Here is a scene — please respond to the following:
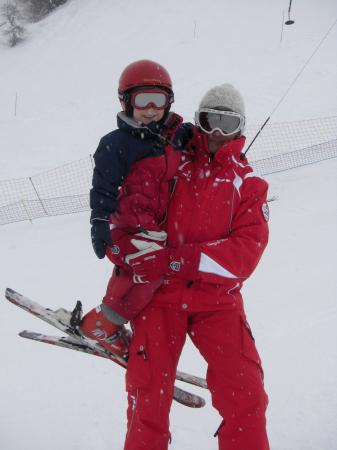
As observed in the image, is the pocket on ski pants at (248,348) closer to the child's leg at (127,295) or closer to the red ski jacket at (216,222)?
the red ski jacket at (216,222)

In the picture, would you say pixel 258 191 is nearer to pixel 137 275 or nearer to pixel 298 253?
pixel 137 275

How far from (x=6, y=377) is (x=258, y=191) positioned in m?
3.14

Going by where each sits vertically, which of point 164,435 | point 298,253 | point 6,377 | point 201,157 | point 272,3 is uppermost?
point 272,3

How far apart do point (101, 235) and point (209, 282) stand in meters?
0.71

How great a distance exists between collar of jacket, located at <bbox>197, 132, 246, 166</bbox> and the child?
17cm

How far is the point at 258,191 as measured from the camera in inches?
96.1

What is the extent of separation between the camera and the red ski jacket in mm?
2369

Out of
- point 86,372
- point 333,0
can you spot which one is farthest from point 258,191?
point 333,0

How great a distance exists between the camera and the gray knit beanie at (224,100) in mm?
2500

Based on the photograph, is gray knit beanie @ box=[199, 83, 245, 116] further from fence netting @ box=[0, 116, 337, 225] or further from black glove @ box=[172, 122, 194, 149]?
fence netting @ box=[0, 116, 337, 225]

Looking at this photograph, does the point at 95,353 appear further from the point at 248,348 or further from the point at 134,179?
the point at 134,179

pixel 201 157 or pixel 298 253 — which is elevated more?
pixel 201 157

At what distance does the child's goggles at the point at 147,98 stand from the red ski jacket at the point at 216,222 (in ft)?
1.06

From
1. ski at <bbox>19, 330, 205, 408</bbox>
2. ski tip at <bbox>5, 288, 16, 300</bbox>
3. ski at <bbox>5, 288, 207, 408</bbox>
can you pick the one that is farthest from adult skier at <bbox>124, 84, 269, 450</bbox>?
ski tip at <bbox>5, 288, 16, 300</bbox>
